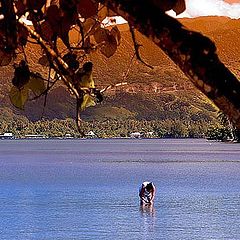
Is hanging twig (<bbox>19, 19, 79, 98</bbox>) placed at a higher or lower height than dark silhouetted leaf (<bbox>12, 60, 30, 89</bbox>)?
higher

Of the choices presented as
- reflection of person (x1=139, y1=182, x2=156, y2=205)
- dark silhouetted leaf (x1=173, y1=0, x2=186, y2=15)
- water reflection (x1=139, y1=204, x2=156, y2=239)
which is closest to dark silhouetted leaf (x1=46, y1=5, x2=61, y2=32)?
dark silhouetted leaf (x1=173, y1=0, x2=186, y2=15)

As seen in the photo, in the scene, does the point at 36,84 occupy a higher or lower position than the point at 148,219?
higher

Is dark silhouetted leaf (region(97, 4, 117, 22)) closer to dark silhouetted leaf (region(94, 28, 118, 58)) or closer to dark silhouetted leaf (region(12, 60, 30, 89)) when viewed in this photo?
dark silhouetted leaf (region(94, 28, 118, 58))

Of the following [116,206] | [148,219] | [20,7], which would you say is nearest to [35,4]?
[20,7]

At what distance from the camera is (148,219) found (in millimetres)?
46031

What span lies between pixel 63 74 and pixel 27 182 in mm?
72675

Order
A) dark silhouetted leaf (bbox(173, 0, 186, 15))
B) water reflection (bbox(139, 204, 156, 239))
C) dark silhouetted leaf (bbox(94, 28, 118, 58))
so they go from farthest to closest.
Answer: water reflection (bbox(139, 204, 156, 239))
dark silhouetted leaf (bbox(94, 28, 118, 58))
dark silhouetted leaf (bbox(173, 0, 186, 15))

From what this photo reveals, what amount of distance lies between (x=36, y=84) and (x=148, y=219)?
44096 mm

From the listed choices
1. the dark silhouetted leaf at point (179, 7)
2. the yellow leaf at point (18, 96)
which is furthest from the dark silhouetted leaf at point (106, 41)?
the dark silhouetted leaf at point (179, 7)

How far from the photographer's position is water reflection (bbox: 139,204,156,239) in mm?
40609

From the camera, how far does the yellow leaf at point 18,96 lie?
2.21 meters

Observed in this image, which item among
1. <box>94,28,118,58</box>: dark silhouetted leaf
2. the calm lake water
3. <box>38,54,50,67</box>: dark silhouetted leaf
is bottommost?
the calm lake water

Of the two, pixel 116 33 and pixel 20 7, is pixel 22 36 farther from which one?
pixel 116 33

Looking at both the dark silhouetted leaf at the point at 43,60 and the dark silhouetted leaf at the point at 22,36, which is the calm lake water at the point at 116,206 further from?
the dark silhouetted leaf at the point at 22,36
